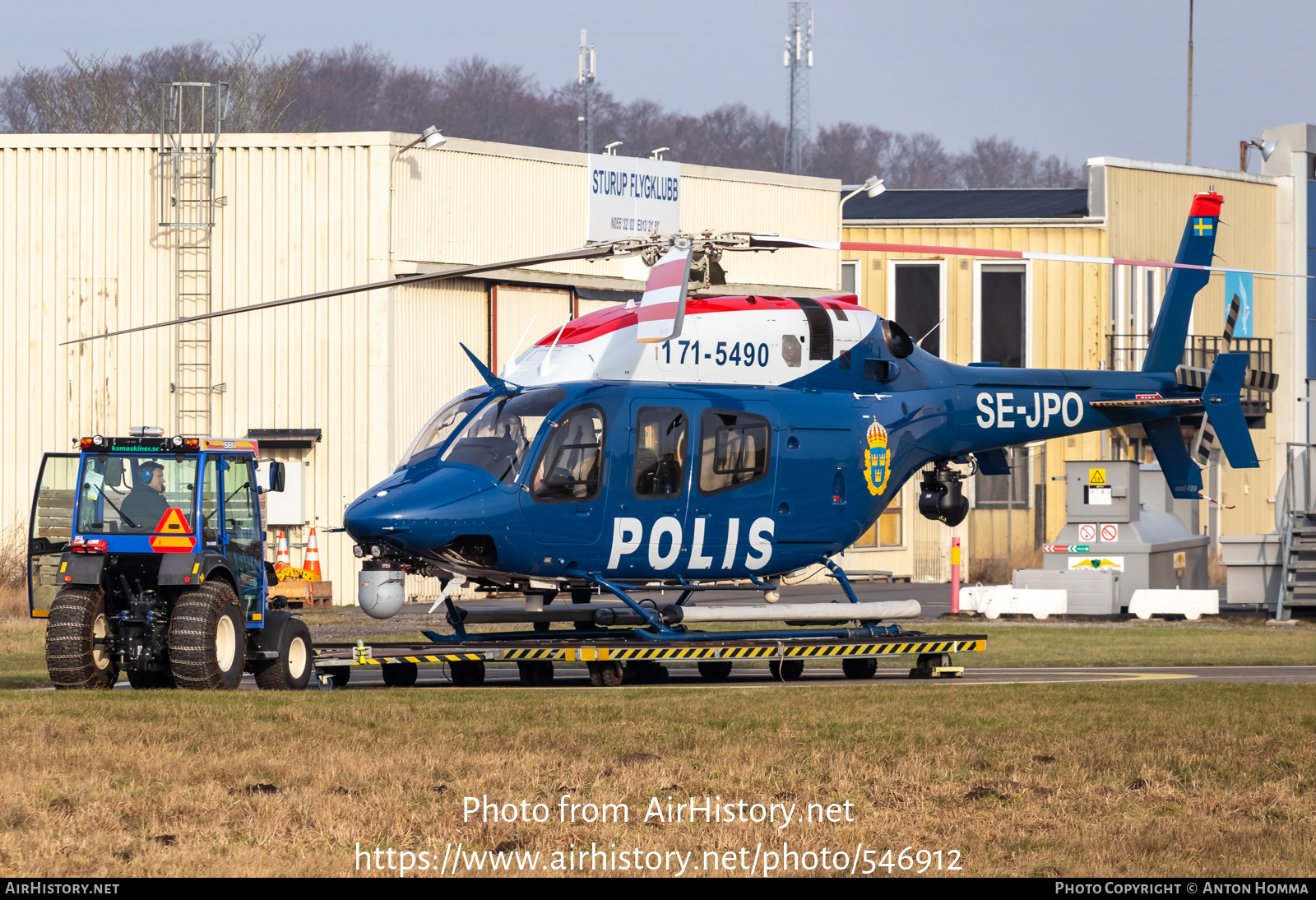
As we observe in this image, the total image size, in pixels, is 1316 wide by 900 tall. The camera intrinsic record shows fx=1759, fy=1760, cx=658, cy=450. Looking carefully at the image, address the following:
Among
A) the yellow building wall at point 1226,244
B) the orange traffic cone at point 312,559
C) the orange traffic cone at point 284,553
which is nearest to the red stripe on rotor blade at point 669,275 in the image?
the orange traffic cone at point 312,559

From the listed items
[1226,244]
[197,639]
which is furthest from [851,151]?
[197,639]

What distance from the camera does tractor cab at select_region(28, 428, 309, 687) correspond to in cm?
1409

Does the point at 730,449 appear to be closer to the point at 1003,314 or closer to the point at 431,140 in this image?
the point at 431,140

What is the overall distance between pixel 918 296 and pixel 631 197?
1353 cm

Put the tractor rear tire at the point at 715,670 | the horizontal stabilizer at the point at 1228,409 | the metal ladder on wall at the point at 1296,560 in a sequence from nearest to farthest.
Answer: the tractor rear tire at the point at 715,670 → the horizontal stabilizer at the point at 1228,409 → the metal ladder on wall at the point at 1296,560

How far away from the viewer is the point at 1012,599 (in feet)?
95.9

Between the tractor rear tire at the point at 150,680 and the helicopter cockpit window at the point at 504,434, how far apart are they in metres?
3.16

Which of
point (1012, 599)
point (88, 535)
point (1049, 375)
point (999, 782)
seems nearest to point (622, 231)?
point (1012, 599)

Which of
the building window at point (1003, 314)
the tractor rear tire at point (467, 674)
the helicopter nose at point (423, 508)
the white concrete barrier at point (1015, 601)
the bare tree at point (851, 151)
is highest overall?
the bare tree at point (851, 151)

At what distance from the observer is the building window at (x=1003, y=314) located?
150 ft

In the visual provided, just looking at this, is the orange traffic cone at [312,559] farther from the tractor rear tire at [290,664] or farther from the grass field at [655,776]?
the grass field at [655,776]

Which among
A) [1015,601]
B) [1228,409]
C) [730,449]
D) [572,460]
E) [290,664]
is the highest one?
[1228,409]

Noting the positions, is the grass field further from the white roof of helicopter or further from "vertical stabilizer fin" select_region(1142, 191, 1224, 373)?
"vertical stabilizer fin" select_region(1142, 191, 1224, 373)

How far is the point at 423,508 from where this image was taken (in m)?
15.7
